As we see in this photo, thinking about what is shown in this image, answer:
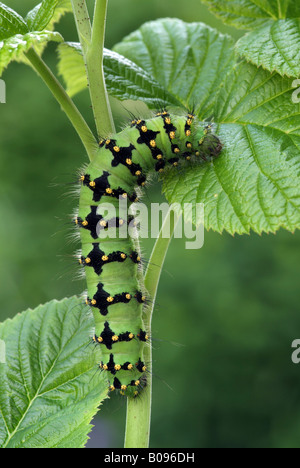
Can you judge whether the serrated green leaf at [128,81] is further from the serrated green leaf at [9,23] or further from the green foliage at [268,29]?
the green foliage at [268,29]

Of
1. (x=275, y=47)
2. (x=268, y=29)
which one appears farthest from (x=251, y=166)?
(x=268, y=29)

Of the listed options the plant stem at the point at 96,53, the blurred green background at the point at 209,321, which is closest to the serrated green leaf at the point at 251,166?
the plant stem at the point at 96,53

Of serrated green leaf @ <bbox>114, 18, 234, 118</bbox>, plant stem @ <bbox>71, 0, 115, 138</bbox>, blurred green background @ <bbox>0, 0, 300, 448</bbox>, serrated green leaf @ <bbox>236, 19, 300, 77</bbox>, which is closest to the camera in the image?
plant stem @ <bbox>71, 0, 115, 138</bbox>

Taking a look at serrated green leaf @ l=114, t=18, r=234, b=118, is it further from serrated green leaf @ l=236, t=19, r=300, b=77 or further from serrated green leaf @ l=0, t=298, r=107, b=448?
serrated green leaf @ l=0, t=298, r=107, b=448

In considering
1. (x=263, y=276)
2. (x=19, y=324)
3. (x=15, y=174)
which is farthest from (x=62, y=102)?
(x=15, y=174)

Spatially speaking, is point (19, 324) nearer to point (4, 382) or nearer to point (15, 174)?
point (4, 382)

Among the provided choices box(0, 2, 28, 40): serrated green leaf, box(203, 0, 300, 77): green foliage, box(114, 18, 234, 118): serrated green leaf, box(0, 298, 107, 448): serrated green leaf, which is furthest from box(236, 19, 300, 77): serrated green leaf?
box(0, 298, 107, 448): serrated green leaf
